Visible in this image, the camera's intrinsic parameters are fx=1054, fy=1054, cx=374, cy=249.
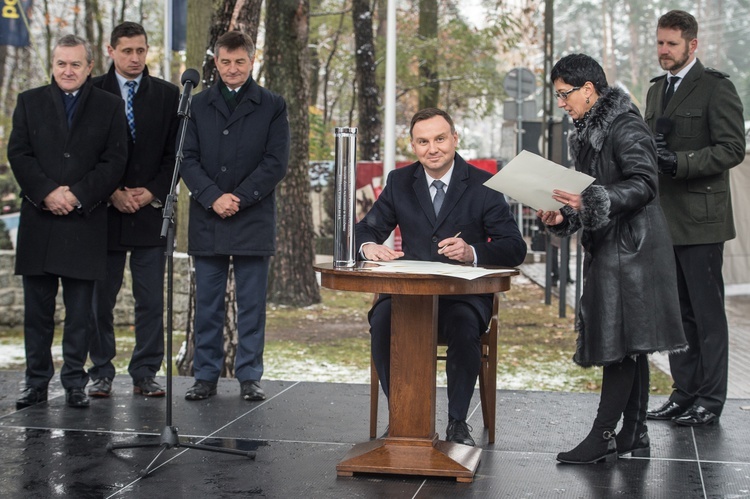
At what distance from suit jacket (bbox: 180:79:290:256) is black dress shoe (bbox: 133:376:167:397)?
0.80 m

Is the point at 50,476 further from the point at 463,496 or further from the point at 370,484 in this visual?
the point at 463,496

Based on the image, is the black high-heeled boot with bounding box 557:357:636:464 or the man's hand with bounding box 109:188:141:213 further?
the man's hand with bounding box 109:188:141:213

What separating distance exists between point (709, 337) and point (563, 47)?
792 cm

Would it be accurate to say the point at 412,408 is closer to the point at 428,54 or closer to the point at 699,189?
the point at 699,189

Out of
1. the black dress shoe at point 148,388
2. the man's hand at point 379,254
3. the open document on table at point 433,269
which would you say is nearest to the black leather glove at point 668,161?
the open document on table at point 433,269

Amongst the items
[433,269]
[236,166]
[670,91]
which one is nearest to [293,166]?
[236,166]

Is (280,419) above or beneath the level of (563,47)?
beneath

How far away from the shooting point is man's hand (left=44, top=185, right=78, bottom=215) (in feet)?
18.3

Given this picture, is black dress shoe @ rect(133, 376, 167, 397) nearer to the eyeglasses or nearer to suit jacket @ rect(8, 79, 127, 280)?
suit jacket @ rect(8, 79, 127, 280)

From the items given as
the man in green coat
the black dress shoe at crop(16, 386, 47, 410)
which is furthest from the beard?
the black dress shoe at crop(16, 386, 47, 410)

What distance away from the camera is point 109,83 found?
607 centimetres

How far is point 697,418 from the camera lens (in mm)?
5352

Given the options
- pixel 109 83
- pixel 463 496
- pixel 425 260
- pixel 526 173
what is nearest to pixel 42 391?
pixel 109 83

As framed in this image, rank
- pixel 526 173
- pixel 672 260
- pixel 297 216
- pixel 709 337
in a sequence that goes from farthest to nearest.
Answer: pixel 297 216 → pixel 709 337 → pixel 672 260 → pixel 526 173
